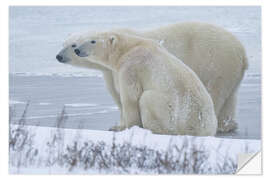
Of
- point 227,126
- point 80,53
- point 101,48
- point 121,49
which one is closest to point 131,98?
point 121,49

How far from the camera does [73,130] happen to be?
6.29 meters

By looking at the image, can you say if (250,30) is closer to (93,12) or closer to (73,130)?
(93,12)

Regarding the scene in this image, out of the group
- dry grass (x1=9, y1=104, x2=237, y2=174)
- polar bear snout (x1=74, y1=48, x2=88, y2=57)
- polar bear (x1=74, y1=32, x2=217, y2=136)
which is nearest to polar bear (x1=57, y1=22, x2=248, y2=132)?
polar bear snout (x1=74, y1=48, x2=88, y2=57)

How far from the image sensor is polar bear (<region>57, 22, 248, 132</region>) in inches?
298

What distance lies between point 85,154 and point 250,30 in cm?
250

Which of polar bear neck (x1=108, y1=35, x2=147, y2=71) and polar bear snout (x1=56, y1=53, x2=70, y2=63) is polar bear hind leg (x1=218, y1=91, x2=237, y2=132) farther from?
polar bear snout (x1=56, y1=53, x2=70, y2=63)

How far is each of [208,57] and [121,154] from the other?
8.17 ft

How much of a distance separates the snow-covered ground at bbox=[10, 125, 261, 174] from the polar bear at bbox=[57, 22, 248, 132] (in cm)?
150

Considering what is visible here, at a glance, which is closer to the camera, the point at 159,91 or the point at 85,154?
the point at 85,154

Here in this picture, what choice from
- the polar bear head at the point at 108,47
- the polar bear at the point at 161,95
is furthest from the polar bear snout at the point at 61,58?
the polar bear at the point at 161,95

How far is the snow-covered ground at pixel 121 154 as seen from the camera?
18.6 ft

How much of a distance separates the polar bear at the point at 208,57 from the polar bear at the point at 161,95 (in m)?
0.83

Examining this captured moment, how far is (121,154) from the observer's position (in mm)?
5680
